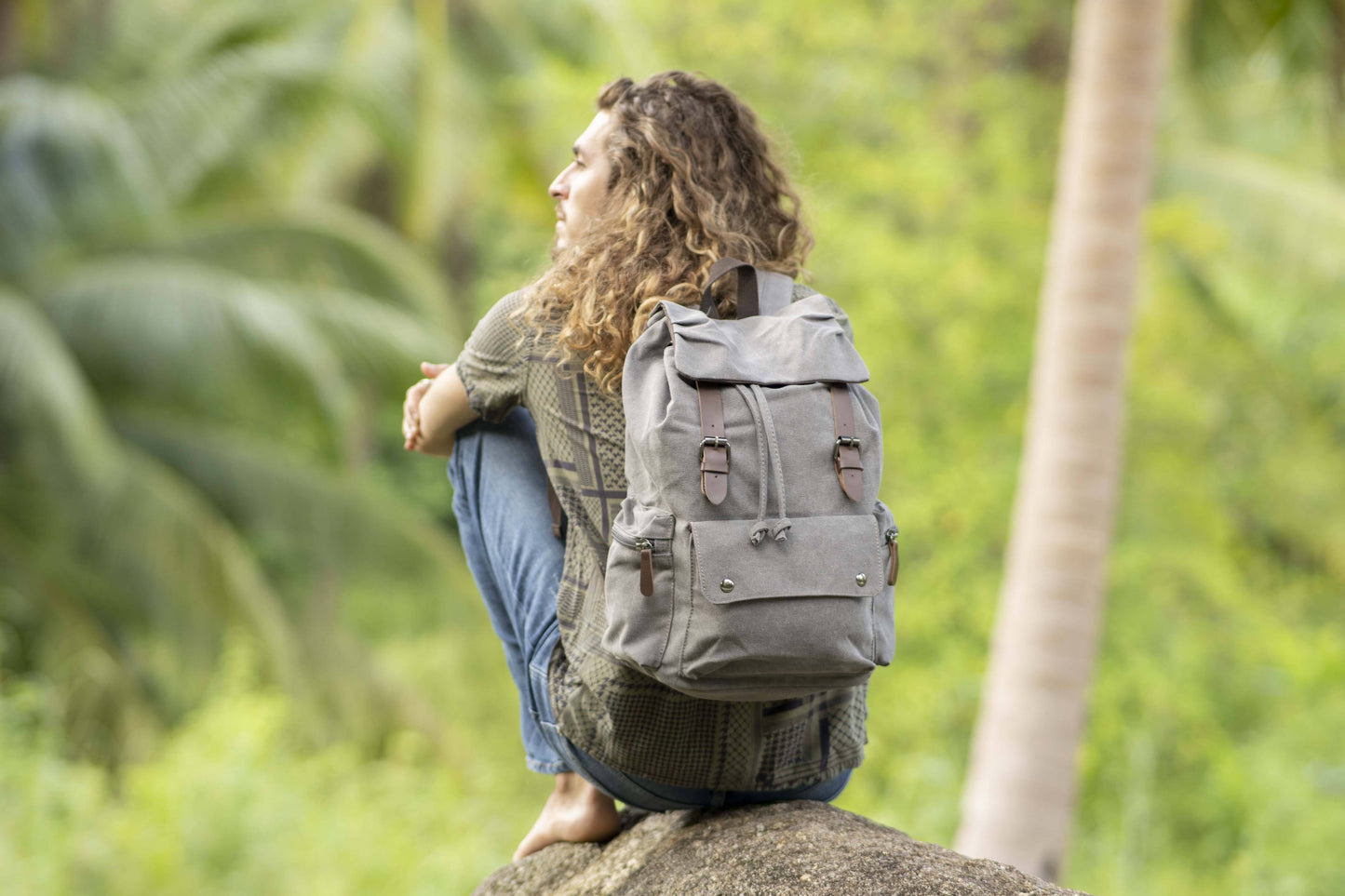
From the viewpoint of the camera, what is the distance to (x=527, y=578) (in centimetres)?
229

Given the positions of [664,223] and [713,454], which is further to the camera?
[664,223]

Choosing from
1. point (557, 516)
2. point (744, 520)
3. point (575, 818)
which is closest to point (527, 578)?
point (557, 516)

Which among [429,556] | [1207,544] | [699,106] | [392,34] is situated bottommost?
[429,556]

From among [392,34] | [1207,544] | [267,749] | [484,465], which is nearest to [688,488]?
[484,465]

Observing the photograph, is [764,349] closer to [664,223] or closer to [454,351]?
[664,223]

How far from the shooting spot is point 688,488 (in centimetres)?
179

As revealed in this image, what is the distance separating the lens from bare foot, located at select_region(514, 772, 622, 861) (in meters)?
2.46

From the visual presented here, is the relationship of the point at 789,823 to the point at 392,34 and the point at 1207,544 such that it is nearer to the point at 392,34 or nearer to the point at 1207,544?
the point at 1207,544

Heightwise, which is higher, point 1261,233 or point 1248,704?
point 1261,233

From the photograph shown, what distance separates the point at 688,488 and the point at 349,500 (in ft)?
28.8

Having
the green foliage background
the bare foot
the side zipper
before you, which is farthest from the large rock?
the green foliage background

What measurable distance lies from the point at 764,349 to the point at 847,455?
20cm

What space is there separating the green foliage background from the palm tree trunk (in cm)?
216

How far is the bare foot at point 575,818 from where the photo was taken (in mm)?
2463
